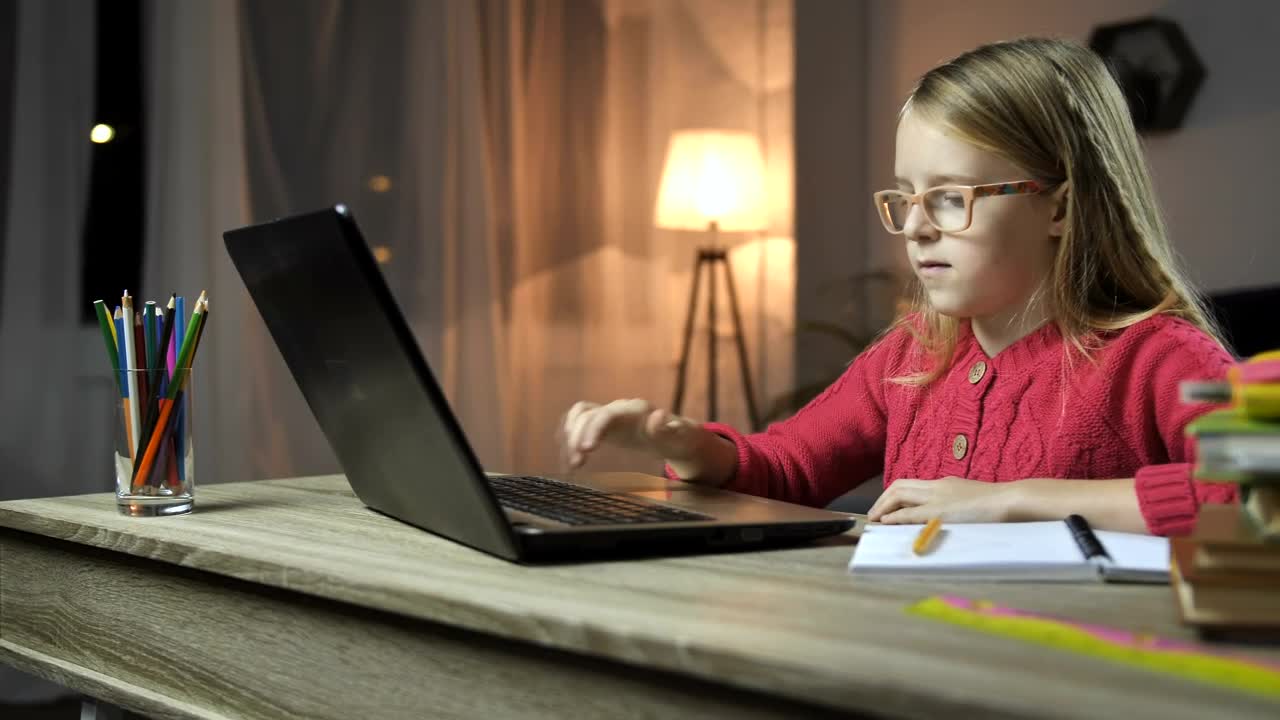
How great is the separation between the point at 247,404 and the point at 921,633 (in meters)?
2.34

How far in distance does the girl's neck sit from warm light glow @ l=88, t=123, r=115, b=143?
6.13 ft

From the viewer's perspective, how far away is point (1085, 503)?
0.90 m

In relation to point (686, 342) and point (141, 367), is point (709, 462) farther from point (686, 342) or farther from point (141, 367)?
point (686, 342)

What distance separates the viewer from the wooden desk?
0.49 metres

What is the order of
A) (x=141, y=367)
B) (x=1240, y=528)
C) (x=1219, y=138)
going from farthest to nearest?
(x=1219, y=138), (x=141, y=367), (x=1240, y=528)

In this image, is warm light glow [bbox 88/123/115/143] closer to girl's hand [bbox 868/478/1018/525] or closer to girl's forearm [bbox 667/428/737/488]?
girl's forearm [bbox 667/428/737/488]

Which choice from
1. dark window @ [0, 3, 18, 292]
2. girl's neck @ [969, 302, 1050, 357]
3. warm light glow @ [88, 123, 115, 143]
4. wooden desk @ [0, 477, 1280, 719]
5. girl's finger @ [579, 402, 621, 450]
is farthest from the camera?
warm light glow @ [88, 123, 115, 143]

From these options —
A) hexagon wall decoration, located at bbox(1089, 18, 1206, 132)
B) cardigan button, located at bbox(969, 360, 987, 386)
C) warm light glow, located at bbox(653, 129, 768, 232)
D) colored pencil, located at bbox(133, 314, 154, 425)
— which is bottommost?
cardigan button, located at bbox(969, 360, 987, 386)

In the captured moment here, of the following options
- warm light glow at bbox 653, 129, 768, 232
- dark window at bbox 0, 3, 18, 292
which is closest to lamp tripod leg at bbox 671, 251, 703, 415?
warm light glow at bbox 653, 129, 768, 232

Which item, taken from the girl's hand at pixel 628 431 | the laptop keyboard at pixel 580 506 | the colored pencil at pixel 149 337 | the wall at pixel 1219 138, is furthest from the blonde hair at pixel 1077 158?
the wall at pixel 1219 138

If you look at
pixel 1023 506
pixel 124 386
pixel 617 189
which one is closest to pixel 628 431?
pixel 1023 506

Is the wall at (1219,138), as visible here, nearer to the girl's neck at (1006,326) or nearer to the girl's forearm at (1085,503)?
the girl's neck at (1006,326)

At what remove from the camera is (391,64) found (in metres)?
3.04

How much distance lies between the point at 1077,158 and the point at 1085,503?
43 cm
